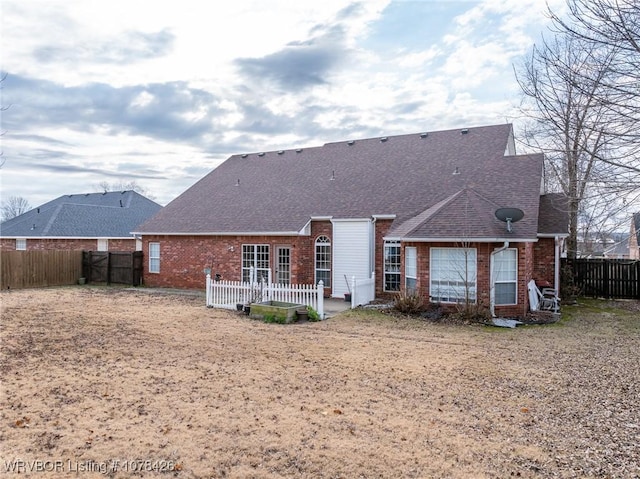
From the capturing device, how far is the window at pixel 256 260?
18344mm

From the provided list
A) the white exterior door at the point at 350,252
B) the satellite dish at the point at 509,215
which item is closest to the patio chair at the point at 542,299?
the satellite dish at the point at 509,215

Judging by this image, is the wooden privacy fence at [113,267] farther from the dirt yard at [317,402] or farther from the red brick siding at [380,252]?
the red brick siding at [380,252]

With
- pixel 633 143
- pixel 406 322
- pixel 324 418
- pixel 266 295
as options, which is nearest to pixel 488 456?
pixel 324 418

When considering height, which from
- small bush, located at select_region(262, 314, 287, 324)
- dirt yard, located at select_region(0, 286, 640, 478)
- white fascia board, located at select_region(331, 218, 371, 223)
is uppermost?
white fascia board, located at select_region(331, 218, 371, 223)

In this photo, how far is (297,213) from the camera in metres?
18.1

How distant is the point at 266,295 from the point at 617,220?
9930mm

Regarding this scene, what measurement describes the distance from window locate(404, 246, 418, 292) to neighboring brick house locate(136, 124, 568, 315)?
54 mm

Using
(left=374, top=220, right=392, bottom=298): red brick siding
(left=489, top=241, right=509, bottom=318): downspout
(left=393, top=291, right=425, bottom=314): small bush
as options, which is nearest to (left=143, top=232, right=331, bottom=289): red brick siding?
(left=374, top=220, right=392, bottom=298): red brick siding

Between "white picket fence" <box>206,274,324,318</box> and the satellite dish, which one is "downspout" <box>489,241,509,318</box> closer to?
the satellite dish

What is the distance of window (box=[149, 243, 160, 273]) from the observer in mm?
21533

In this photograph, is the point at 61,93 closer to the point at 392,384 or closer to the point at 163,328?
the point at 163,328

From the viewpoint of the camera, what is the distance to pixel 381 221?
16469 mm

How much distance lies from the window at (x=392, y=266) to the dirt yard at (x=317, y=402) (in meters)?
4.78

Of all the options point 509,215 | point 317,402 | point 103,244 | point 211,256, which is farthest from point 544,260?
point 103,244
